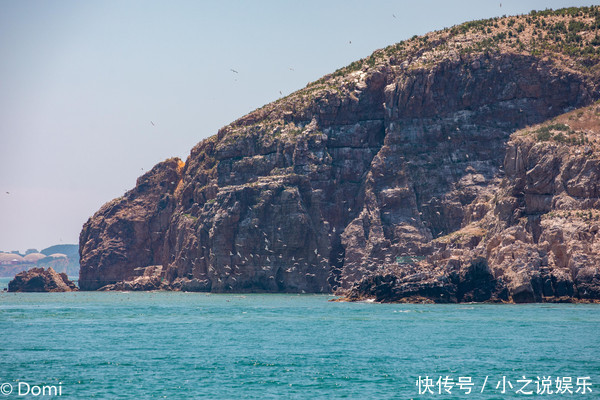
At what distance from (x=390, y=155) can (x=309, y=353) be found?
11093 centimetres

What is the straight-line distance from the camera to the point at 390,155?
7032 inches

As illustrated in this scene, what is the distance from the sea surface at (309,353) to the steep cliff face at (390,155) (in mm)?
59115

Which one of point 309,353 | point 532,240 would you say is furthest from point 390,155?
point 309,353

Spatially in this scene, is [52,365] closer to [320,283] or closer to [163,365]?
[163,365]

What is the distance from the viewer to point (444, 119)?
179 m

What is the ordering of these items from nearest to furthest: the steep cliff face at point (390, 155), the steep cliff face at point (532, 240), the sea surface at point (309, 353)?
the sea surface at point (309, 353) < the steep cliff face at point (532, 240) < the steep cliff face at point (390, 155)

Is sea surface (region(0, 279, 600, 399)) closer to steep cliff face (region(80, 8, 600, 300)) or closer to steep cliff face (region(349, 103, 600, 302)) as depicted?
steep cliff face (region(349, 103, 600, 302))

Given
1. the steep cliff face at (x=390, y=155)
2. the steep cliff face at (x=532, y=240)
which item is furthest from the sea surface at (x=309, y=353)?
the steep cliff face at (x=390, y=155)

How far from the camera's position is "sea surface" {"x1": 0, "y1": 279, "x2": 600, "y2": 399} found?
179ft

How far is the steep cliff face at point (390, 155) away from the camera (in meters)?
172

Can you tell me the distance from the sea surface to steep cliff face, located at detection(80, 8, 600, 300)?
59.1m

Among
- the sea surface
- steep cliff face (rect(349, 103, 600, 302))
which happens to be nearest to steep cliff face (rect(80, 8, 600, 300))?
steep cliff face (rect(349, 103, 600, 302))

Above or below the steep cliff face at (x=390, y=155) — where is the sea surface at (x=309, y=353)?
below

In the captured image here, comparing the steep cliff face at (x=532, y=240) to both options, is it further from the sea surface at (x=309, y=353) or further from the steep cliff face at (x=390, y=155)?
the steep cliff face at (x=390, y=155)
